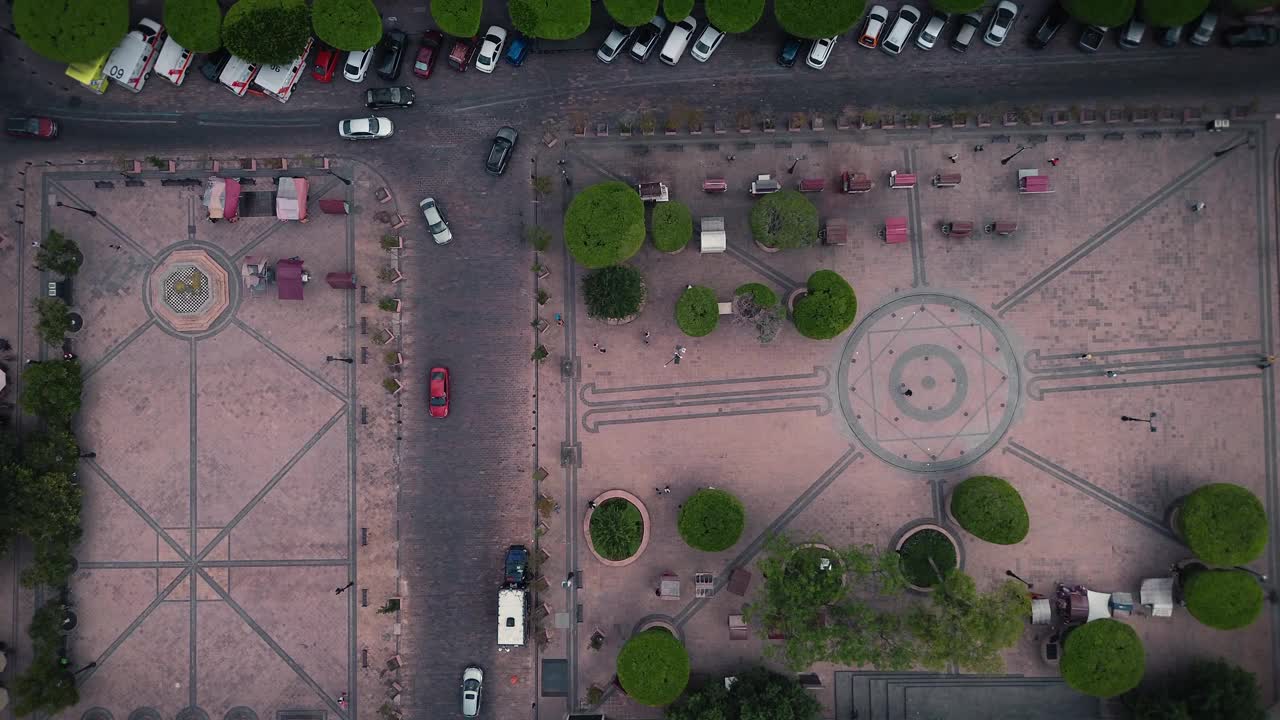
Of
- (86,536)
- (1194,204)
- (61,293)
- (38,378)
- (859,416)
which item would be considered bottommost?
(86,536)

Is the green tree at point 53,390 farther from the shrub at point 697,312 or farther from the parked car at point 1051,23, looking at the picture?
the parked car at point 1051,23

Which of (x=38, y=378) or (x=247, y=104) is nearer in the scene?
(x=38, y=378)

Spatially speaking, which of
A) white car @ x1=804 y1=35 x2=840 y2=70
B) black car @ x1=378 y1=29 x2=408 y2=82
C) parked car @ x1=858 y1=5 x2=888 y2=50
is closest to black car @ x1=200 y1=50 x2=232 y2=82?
black car @ x1=378 y1=29 x2=408 y2=82

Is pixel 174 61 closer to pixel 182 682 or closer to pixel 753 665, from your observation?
pixel 182 682

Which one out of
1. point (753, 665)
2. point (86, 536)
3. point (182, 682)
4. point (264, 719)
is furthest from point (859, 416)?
point (86, 536)

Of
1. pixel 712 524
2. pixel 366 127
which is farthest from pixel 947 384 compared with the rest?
pixel 366 127
